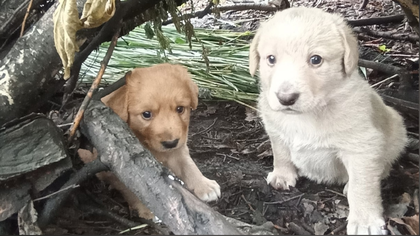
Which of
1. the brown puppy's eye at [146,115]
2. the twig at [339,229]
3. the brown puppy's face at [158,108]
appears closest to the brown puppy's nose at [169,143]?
the brown puppy's face at [158,108]

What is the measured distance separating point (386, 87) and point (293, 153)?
1.32 metres

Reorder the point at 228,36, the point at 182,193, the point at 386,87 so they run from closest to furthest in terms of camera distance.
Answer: the point at 182,193, the point at 386,87, the point at 228,36

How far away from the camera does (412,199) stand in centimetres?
238

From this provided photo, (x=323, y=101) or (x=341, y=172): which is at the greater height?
(x=323, y=101)

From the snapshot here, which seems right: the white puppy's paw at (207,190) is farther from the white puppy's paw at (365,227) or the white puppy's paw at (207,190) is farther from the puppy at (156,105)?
the white puppy's paw at (365,227)

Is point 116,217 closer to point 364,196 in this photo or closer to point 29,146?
point 29,146

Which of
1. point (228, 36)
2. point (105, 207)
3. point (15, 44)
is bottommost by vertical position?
point (228, 36)

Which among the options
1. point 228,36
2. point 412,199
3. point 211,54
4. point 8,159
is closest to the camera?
point 8,159

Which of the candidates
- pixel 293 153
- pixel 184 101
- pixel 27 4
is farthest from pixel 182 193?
pixel 27 4

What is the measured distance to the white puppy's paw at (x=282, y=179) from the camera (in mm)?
2729

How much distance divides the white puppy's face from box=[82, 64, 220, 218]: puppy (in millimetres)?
465

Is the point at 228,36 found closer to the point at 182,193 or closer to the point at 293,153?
the point at 293,153

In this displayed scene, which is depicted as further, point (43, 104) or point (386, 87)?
point (386, 87)

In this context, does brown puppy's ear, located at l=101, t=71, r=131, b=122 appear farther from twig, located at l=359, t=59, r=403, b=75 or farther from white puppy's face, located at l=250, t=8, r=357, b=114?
twig, located at l=359, t=59, r=403, b=75
